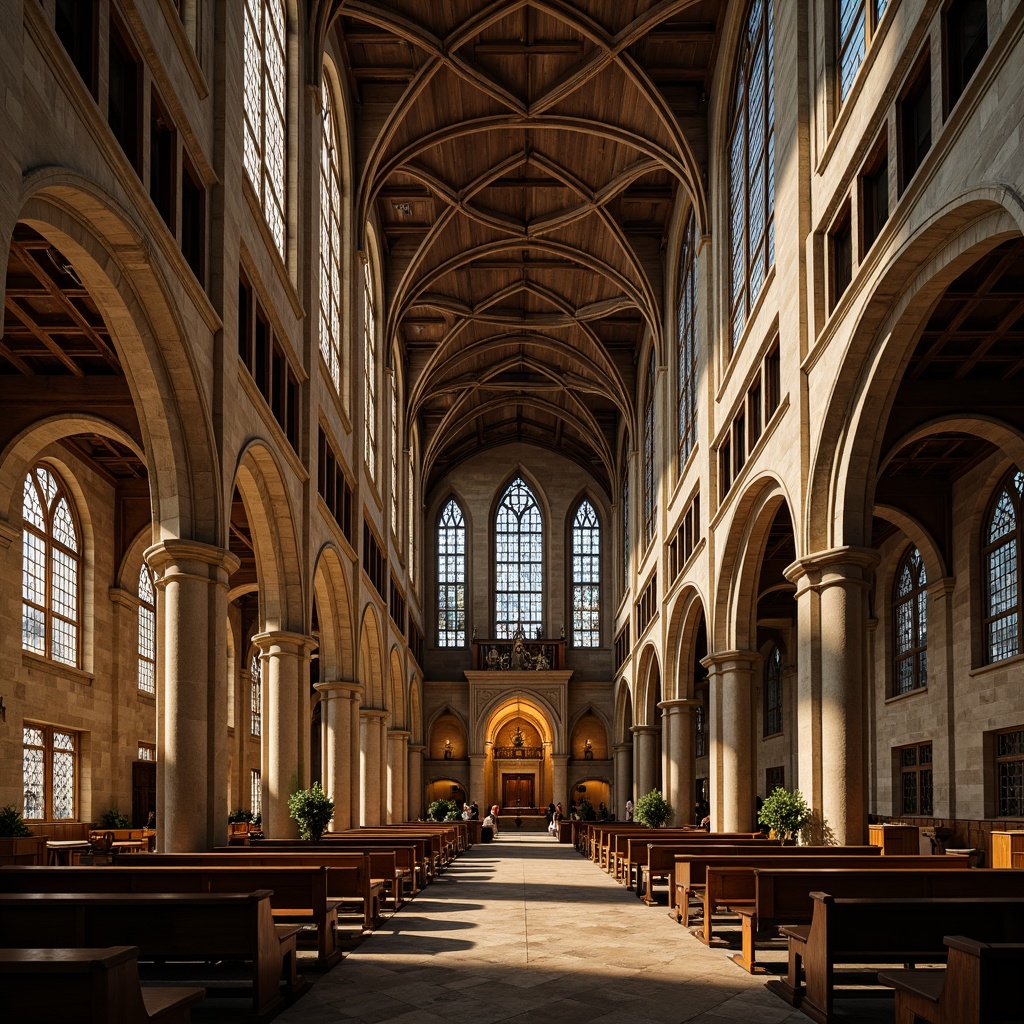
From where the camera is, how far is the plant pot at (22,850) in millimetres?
16000

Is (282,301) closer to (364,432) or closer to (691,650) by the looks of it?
(364,432)

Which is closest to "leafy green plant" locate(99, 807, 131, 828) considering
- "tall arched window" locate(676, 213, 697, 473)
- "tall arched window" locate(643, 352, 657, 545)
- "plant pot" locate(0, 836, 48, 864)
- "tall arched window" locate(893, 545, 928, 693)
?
"plant pot" locate(0, 836, 48, 864)

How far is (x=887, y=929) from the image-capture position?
9219mm

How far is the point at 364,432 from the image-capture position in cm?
3147

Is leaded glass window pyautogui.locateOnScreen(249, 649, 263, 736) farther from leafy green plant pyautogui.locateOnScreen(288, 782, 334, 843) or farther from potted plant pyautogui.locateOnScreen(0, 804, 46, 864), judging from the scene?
potted plant pyautogui.locateOnScreen(0, 804, 46, 864)

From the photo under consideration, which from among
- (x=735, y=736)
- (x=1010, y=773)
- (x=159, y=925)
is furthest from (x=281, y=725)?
(x=1010, y=773)

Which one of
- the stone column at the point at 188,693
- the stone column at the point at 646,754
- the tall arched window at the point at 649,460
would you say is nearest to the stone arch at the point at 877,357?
the stone column at the point at 188,693

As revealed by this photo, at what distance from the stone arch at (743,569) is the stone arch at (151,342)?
1096cm

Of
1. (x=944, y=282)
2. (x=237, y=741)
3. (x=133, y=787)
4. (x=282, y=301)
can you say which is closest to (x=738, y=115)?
(x=282, y=301)

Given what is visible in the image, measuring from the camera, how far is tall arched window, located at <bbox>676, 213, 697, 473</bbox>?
31.0 m

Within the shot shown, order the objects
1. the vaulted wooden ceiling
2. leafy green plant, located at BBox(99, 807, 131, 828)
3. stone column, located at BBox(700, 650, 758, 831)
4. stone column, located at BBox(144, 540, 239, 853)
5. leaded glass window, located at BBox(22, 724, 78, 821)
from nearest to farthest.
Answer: stone column, located at BBox(144, 540, 239, 853)
leaded glass window, located at BBox(22, 724, 78, 821)
stone column, located at BBox(700, 650, 758, 831)
leafy green plant, located at BBox(99, 807, 131, 828)
the vaulted wooden ceiling

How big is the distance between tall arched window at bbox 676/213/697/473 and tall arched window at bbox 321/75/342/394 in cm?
887

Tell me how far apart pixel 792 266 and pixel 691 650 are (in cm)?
Result: 1650

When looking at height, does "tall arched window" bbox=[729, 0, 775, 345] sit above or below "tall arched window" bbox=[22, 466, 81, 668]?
above
